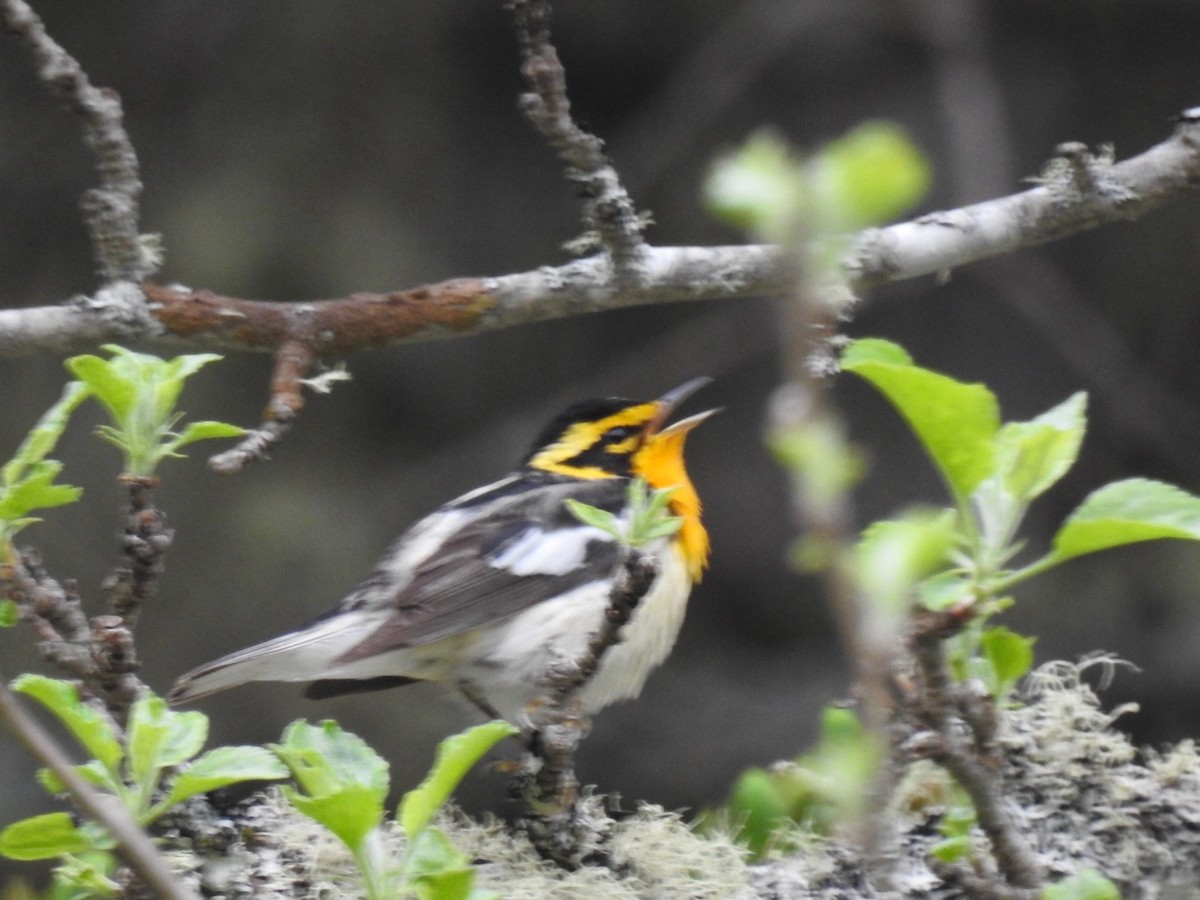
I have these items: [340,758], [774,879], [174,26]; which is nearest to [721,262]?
[774,879]

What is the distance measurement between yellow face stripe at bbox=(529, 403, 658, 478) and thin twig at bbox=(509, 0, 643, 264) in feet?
2.79

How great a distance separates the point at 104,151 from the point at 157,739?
91 cm

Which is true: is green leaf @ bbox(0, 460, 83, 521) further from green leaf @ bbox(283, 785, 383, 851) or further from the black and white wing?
the black and white wing

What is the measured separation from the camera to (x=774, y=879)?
4.85 ft

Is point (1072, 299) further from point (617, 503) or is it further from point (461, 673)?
point (461, 673)

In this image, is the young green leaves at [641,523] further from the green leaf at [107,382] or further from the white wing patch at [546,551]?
the white wing patch at [546,551]

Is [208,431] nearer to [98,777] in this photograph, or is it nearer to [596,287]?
[98,777]

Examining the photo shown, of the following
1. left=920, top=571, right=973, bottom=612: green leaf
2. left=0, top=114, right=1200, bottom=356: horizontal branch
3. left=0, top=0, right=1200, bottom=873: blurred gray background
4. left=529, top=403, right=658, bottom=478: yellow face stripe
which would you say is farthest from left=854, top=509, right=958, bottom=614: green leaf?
left=0, top=0, right=1200, bottom=873: blurred gray background

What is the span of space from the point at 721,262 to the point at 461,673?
0.77m

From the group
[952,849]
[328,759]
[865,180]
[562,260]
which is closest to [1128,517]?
[952,849]

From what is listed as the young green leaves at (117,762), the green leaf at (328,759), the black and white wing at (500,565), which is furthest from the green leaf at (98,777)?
the black and white wing at (500,565)

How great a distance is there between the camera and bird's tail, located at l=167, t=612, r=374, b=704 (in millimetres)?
2199

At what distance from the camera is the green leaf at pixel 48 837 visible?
44.6 inches

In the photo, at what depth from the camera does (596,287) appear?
1960 mm
